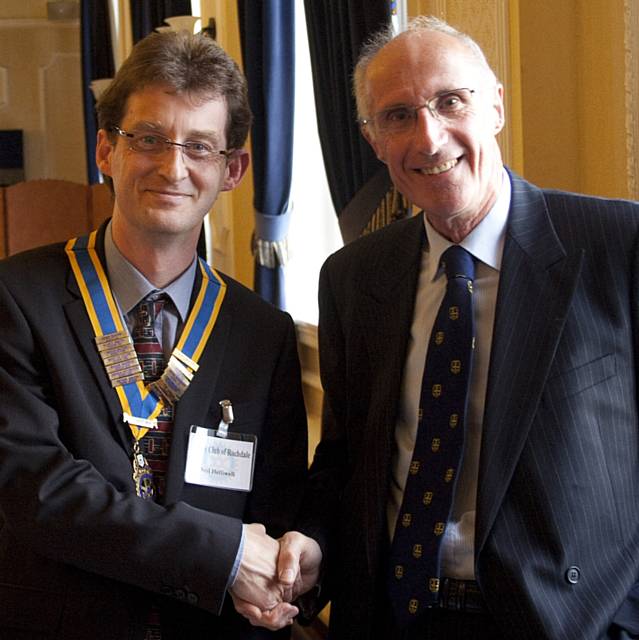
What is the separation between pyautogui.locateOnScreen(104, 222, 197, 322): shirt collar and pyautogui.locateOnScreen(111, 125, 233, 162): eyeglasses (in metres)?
0.23

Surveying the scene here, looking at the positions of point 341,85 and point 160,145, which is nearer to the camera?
point 160,145

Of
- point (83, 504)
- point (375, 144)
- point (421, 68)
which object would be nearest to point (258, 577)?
point (83, 504)

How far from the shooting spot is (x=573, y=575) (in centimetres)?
171

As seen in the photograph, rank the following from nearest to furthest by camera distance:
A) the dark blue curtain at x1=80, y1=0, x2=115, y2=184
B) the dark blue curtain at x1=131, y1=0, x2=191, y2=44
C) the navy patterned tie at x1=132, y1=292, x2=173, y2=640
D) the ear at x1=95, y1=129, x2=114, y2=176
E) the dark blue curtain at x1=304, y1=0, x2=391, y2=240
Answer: the navy patterned tie at x1=132, y1=292, x2=173, y2=640
the ear at x1=95, y1=129, x2=114, y2=176
the dark blue curtain at x1=304, y1=0, x2=391, y2=240
the dark blue curtain at x1=131, y1=0, x2=191, y2=44
the dark blue curtain at x1=80, y1=0, x2=115, y2=184

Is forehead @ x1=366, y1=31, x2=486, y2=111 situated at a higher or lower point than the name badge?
higher

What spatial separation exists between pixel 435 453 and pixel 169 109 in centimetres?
95

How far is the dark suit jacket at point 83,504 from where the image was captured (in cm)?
192

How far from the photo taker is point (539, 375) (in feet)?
5.75

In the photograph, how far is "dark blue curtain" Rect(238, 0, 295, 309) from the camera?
433cm

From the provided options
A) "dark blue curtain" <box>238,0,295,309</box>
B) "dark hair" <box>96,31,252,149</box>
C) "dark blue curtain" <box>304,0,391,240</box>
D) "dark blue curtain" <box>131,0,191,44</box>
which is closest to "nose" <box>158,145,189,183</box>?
"dark hair" <box>96,31,252,149</box>

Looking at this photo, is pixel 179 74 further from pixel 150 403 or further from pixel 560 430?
pixel 560 430

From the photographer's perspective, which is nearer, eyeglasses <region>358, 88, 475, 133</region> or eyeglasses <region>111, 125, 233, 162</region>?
eyeglasses <region>358, 88, 475, 133</region>

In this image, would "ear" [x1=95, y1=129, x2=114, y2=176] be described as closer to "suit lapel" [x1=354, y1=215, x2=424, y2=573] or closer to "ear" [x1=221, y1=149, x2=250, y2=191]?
"ear" [x1=221, y1=149, x2=250, y2=191]

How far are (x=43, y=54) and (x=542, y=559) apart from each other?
10.8 metres
